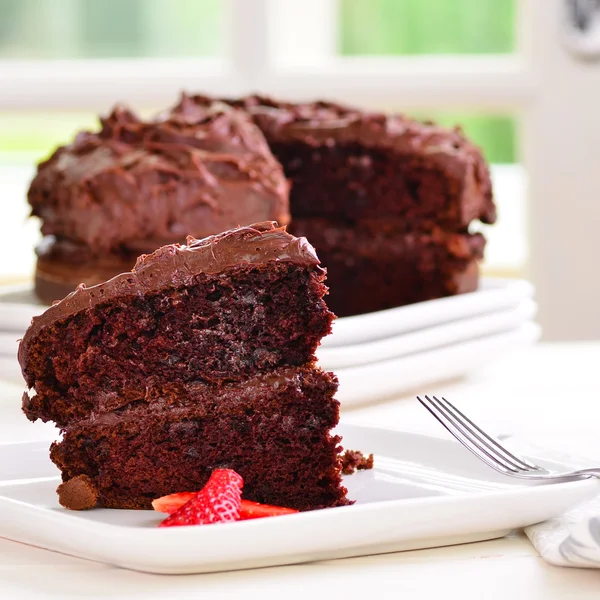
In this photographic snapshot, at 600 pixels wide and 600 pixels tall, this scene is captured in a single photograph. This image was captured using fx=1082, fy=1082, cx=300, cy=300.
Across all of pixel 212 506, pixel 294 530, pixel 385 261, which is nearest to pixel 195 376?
pixel 212 506

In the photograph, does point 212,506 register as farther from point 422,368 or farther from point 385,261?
point 385,261

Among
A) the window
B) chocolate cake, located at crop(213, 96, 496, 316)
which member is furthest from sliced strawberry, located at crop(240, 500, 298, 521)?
the window

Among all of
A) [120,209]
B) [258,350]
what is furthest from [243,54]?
[258,350]

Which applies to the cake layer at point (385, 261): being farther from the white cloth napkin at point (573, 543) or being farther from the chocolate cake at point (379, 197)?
the white cloth napkin at point (573, 543)

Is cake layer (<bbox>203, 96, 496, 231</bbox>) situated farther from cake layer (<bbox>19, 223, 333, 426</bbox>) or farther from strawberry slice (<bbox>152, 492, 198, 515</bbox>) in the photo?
strawberry slice (<bbox>152, 492, 198, 515</bbox>)

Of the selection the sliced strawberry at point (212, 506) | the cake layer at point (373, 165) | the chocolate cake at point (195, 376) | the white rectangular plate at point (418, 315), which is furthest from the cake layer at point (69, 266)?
the sliced strawberry at point (212, 506)
